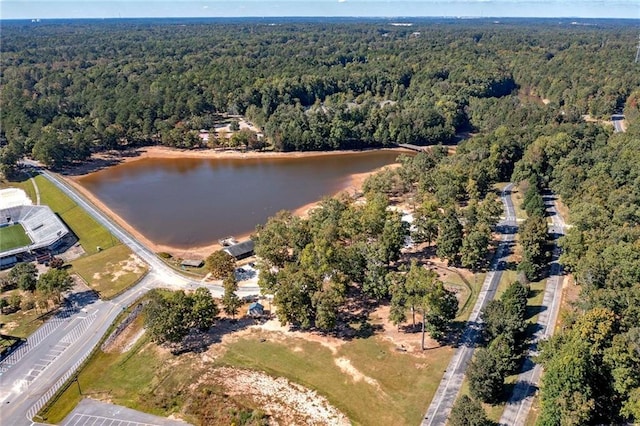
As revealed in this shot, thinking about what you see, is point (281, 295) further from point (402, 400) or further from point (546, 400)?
point (546, 400)

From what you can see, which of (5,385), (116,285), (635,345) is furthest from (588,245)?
(5,385)

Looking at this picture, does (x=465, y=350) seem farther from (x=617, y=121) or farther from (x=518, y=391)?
(x=617, y=121)

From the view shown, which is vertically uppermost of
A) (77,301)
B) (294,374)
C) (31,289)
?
(31,289)

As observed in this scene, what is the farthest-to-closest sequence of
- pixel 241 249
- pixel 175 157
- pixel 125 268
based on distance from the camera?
pixel 175 157 < pixel 241 249 < pixel 125 268

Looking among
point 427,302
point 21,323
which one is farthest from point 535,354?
point 21,323

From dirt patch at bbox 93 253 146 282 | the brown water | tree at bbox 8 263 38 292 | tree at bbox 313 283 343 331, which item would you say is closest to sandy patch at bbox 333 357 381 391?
tree at bbox 313 283 343 331

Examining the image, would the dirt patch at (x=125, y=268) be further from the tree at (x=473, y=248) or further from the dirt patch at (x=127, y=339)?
the tree at (x=473, y=248)
